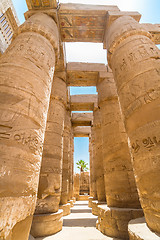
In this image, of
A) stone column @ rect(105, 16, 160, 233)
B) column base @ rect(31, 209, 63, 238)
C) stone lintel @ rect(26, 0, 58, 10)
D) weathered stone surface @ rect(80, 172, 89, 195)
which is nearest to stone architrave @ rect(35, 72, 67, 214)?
column base @ rect(31, 209, 63, 238)

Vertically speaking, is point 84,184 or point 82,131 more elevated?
point 82,131

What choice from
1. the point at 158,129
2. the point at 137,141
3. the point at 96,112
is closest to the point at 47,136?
the point at 137,141

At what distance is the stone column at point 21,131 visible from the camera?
1.45 metres

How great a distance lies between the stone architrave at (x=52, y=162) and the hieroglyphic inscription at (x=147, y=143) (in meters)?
2.99

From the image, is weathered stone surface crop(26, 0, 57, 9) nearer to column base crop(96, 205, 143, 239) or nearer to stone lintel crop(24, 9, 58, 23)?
stone lintel crop(24, 9, 58, 23)

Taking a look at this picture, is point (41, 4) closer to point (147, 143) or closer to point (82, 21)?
point (82, 21)

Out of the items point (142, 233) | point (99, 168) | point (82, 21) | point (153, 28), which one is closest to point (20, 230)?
point (142, 233)

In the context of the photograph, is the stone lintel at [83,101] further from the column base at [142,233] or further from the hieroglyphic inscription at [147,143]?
the column base at [142,233]

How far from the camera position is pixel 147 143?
2.05 metres

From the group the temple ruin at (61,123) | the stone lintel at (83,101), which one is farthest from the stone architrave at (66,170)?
the temple ruin at (61,123)

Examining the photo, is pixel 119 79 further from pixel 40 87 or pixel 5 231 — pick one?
pixel 5 231

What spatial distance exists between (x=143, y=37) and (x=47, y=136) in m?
4.18

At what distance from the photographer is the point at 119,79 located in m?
3.14

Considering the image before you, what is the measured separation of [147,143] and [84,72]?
6.27 metres
